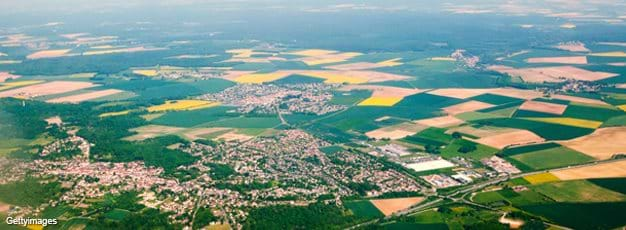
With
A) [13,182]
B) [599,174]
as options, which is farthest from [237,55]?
[599,174]

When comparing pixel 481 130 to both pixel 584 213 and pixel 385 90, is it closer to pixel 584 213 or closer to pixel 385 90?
pixel 584 213

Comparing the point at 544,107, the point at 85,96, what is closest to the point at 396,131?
the point at 544,107

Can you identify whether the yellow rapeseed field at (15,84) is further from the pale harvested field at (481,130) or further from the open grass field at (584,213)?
the open grass field at (584,213)

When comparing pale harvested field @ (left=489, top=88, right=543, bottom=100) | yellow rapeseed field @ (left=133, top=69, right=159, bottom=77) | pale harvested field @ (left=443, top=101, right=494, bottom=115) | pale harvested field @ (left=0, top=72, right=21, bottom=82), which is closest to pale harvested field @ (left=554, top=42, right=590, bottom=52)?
pale harvested field @ (left=489, top=88, right=543, bottom=100)

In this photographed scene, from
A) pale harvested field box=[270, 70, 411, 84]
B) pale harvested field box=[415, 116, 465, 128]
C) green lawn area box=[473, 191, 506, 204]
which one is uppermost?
pale harvested field box=[270, 70, 411, 84]

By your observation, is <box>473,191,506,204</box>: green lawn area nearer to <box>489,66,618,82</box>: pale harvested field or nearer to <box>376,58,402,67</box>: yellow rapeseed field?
<box>489,66,618,82</box>: pale harvested field

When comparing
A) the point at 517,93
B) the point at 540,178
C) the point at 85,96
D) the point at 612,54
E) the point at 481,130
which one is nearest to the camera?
the point at 540,178

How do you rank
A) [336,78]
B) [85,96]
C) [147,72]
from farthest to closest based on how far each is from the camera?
1. [147,72]
2. [336,78]
3. [85,96]
